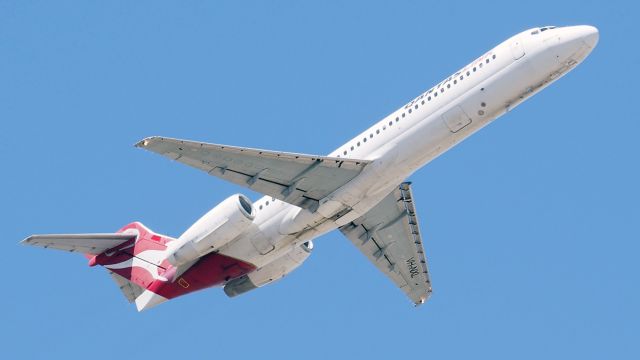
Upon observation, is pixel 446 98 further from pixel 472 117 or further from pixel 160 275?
pixel 160 275

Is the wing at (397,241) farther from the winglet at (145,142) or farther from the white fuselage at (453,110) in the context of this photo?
the winglet at (145,142)

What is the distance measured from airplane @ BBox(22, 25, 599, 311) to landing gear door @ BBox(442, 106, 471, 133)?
1.6 inches

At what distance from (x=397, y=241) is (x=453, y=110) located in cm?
1047

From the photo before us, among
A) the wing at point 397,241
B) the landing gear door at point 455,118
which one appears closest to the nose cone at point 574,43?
the landing gear door at point 455,118

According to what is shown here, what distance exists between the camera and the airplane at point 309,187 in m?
40.3

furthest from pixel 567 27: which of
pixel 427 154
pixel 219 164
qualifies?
pixel 219 164

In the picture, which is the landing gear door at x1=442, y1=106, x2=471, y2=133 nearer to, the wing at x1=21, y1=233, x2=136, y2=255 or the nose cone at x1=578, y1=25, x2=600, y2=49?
the nose cone at x1=578, y1=25, x2=600, y2=49

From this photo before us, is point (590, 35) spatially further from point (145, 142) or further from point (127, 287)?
point (127, 287)

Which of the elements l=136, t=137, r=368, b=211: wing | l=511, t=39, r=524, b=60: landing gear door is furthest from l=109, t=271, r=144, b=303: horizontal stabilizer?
l=511, t=39, r=524, b=60: landing gear door

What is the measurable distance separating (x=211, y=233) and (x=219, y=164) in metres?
3.87

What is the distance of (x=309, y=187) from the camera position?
1657 inches

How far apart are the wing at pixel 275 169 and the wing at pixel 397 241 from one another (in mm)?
5219

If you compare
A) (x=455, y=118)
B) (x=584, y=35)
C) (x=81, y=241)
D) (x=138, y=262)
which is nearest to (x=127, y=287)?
(x=138, y=262)

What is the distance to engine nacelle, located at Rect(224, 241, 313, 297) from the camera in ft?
153
